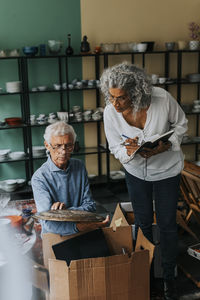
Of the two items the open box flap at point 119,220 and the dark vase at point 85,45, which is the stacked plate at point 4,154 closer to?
the dark vase at point 85,45

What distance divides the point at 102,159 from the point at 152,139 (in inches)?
116

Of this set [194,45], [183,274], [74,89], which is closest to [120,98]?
[183,274]

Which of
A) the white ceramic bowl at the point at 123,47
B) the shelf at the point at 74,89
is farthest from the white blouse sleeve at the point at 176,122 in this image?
the white ceramic bowl at the point at 123,47

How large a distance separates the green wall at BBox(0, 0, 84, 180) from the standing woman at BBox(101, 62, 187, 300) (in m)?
2.50

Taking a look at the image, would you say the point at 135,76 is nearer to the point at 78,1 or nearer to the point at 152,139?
the point at 152,139

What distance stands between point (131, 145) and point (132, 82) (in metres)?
0.37

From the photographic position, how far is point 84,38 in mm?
4320

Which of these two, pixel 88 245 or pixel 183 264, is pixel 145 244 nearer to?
pixel 88 245

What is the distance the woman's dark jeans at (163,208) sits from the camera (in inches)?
83.1

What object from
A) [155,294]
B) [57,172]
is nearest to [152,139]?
[57,172]

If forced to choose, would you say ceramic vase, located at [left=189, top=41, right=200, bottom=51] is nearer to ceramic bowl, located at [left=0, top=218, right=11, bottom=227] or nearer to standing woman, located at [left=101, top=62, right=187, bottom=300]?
standing woman, located at [left=101, top=62, right=187, bottom=300]

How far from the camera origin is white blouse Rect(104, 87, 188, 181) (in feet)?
6.71

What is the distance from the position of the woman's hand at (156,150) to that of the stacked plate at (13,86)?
2526 millimetres

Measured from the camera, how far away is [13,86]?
4.13 meters
